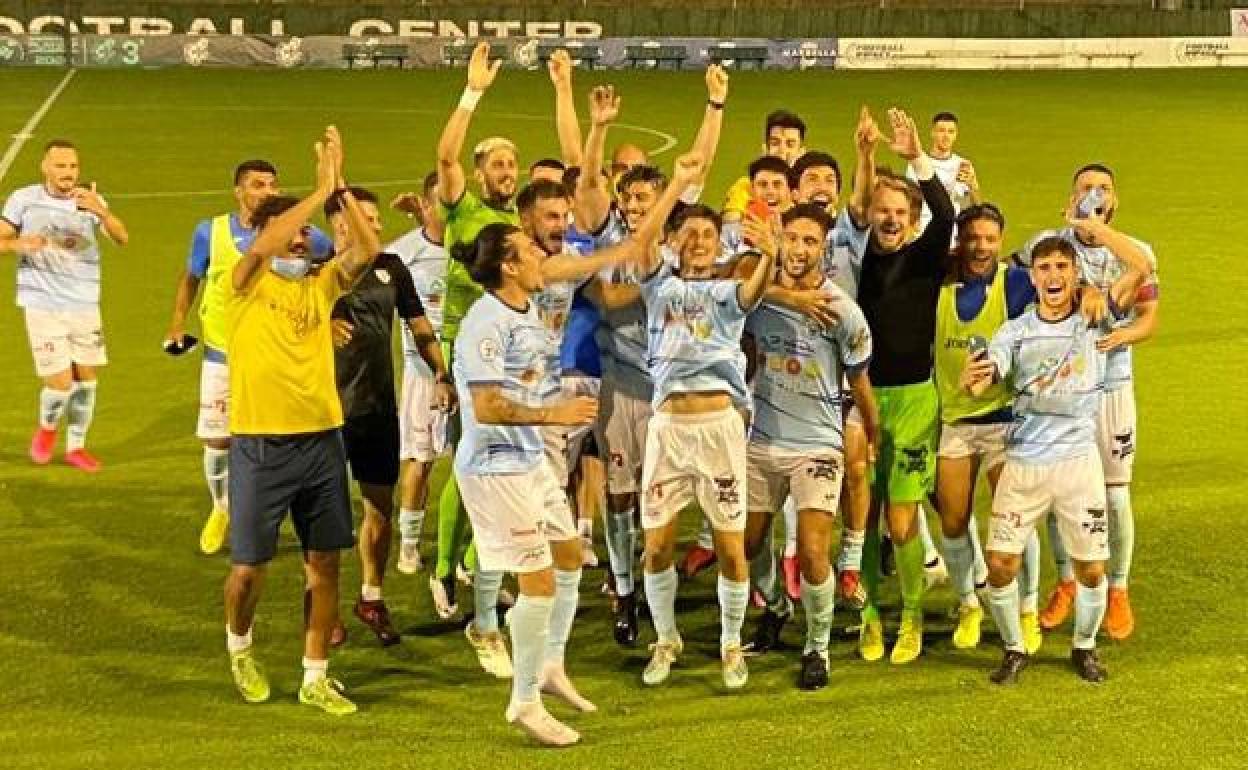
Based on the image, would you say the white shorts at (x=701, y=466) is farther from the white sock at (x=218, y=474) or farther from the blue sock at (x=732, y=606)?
the white sock at (x=218, y=474)

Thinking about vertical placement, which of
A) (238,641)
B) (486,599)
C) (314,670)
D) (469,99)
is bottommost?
(314,670)

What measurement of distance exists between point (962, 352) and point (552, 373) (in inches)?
83.4

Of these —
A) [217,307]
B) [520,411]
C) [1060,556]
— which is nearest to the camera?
[520,411]

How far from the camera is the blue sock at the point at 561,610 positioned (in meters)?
8.50

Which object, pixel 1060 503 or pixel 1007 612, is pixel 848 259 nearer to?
pixel 1060 503

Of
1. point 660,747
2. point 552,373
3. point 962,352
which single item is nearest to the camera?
point 660,747

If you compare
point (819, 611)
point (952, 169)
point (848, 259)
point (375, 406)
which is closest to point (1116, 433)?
A: point (848, 259)

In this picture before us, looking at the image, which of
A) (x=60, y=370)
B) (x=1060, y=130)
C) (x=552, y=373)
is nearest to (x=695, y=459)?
(x=552, y=373)

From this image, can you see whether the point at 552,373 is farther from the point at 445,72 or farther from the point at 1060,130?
the point at 445,72

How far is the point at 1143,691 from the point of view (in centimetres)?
858

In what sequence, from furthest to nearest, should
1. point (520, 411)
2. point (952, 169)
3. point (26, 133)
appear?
point (26, 133)
point (952, 169)
point (520, 411)

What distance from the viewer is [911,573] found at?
9164mm

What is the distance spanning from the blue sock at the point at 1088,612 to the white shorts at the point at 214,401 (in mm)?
5008

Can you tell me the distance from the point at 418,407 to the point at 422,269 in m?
0.84
